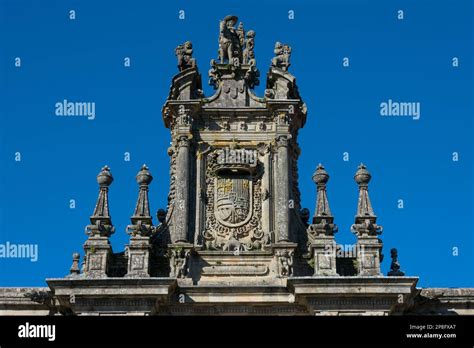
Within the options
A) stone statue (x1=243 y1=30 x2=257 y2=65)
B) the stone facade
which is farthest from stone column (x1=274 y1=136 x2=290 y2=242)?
stone statue (x1=243 y1=30 x2=257 y2=65)

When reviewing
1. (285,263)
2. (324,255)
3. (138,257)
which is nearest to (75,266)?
(138,257)

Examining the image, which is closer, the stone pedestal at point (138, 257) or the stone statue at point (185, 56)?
the stone pedestal at point (138, 257)

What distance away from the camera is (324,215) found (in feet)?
83.3

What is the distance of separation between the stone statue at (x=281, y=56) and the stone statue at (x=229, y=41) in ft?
3.43

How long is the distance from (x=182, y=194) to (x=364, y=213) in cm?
466

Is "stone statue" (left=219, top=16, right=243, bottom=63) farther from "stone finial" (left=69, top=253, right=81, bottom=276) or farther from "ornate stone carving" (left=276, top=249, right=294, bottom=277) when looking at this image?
"stone finial" (left=69, top=253, right=81, bottom=276)

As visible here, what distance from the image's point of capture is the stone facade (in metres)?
24.0

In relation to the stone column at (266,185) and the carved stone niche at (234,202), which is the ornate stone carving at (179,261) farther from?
the stone column at (266,185)

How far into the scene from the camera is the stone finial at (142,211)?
990 inches

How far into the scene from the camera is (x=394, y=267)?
82.8 ft

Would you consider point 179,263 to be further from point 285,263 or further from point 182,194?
point 285,263

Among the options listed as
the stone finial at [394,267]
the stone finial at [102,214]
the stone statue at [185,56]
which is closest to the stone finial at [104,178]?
the stone finial at [102,214]
